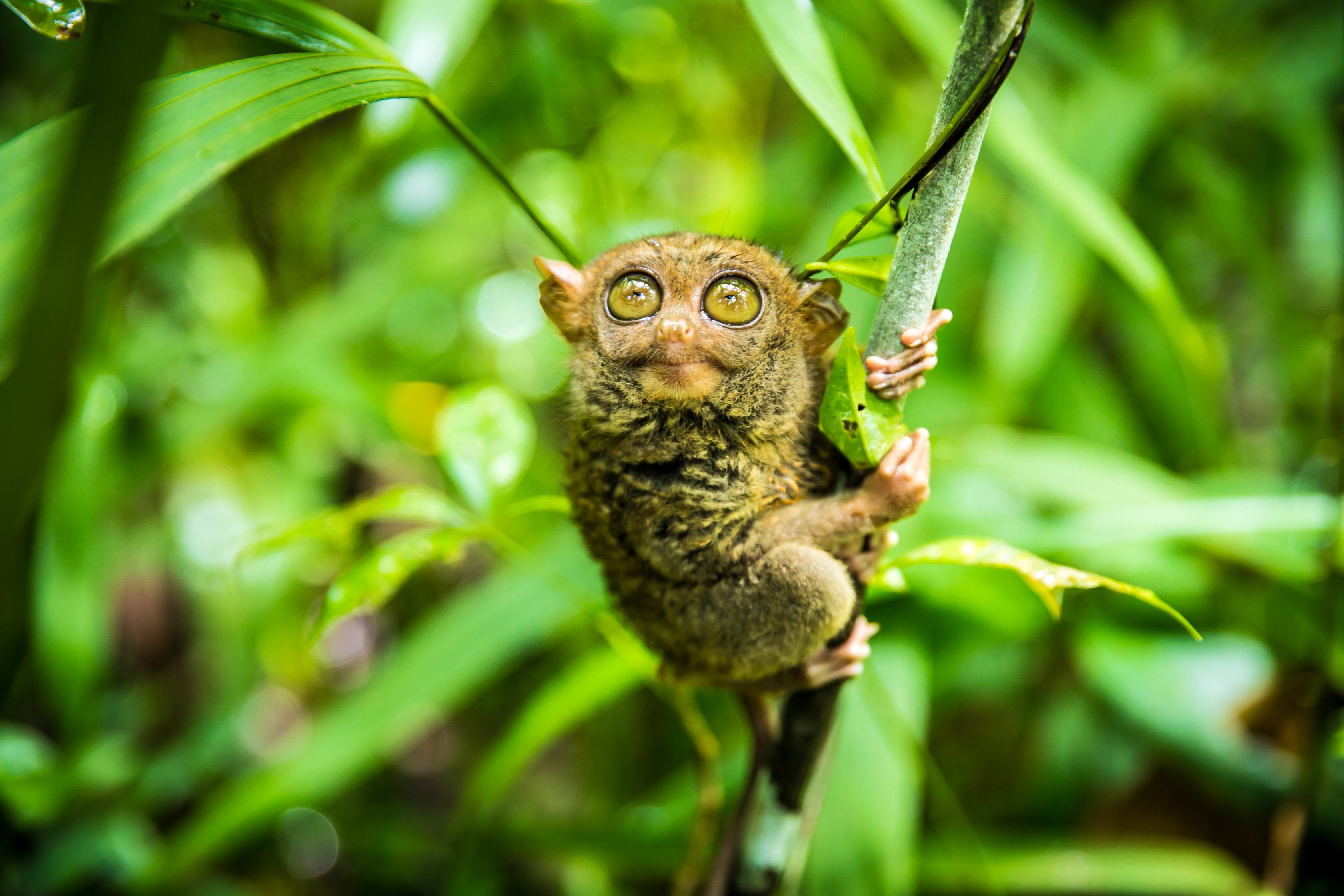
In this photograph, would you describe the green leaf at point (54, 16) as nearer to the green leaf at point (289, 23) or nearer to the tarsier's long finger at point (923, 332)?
the green leaf at point (289, 23)

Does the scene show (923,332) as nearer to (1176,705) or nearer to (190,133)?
(190,133)

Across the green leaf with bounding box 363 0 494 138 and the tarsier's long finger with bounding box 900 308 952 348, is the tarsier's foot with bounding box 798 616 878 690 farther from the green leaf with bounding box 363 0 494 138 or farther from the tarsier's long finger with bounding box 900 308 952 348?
the green leaf with bounding box 363 0 494 138

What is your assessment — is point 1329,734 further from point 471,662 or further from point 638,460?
point 471,662

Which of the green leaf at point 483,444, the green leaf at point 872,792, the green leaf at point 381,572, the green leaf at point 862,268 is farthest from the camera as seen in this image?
the green leaf at point 872,792

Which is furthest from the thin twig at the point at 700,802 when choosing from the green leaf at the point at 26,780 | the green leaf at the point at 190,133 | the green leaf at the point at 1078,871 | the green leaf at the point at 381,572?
the green leaf at the point at 26,780

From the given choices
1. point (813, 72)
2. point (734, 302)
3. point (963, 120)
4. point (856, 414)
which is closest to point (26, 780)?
point (734, 302)
